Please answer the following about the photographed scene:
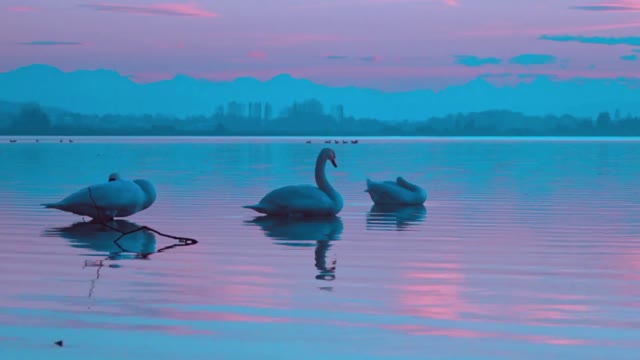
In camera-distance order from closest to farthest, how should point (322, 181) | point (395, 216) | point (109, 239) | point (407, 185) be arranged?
point (109, 239)
point (322, 181)
point (395, 216)
point (407, 185)

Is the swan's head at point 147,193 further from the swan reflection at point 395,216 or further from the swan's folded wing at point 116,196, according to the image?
the swan reflection at point 395,216

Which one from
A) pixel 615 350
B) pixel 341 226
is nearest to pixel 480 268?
pixel 615 350

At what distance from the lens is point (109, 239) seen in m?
19.2

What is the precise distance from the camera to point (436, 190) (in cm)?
3488

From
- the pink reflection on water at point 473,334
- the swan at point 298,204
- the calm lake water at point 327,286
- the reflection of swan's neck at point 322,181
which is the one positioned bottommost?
the calm lake water at point 327,286

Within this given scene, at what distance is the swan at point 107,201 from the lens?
2197 cm

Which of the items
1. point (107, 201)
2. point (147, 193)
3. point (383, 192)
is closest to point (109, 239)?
point (107, 201)

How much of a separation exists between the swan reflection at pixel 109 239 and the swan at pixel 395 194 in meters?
7.62

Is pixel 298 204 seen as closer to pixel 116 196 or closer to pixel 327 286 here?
pixel 116 196

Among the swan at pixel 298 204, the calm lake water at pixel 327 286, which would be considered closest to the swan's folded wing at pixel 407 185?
the calm lake water at pixel 327 286

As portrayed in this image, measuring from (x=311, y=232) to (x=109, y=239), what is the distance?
3.64m

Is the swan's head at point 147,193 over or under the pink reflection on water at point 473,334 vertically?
over

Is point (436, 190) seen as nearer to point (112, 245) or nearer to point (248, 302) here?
point (112, 245)

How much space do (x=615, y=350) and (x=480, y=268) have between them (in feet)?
18.0
